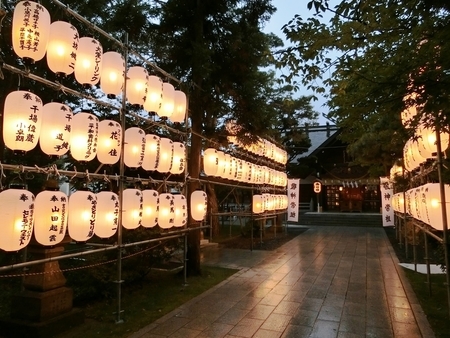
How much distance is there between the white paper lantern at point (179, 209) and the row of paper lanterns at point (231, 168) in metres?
2.90

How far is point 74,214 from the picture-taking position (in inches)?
204

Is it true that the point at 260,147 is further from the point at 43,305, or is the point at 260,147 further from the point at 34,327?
the point at 34,327

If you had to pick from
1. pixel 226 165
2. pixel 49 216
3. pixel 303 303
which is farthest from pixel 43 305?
pixel 226 165

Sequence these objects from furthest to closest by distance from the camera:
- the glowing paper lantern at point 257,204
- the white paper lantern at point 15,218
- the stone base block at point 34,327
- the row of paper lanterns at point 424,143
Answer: the glowing paper lantern at point 257,204, the row of paper lanterns at point 424,143, the stone base block at point 34,327, the white paper lantern at point 15,218

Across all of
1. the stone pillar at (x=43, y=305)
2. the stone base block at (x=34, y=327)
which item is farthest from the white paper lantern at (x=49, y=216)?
the stone base block at (x=34, y=327)

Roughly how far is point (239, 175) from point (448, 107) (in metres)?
9.32

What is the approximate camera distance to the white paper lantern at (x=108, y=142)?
232 inches

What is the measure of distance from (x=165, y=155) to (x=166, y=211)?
4.44ft

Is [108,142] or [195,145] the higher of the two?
[195,145]

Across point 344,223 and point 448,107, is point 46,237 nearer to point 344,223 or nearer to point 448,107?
point 448,107

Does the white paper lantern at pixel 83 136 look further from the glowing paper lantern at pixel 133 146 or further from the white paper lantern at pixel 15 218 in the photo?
the white paper lantern at pixel 15 218

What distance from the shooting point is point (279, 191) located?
2130cm

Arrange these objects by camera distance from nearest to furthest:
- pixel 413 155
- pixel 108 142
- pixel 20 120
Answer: pixel 20 120, pixel 108 142, pixel 413 155

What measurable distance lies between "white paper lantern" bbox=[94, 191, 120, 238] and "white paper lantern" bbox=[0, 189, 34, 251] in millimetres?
1412
